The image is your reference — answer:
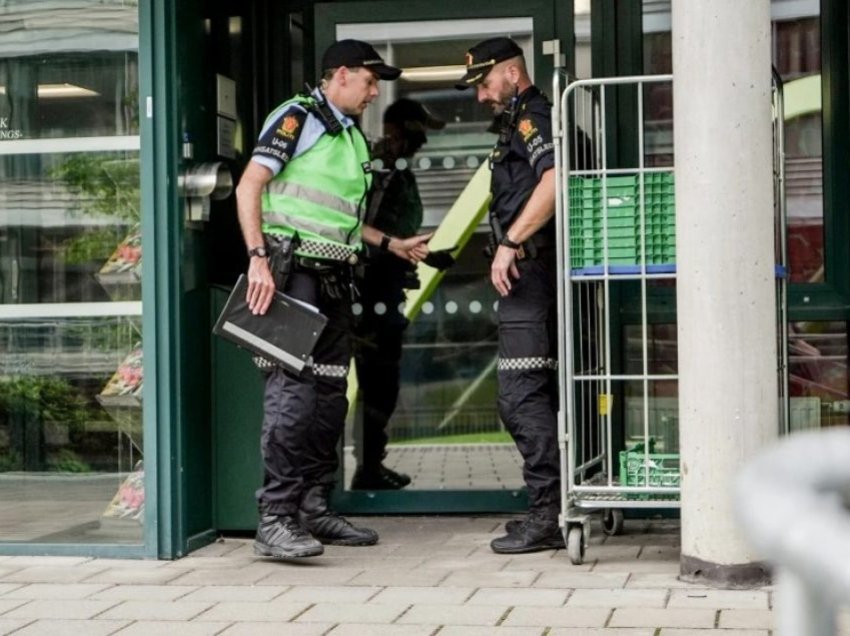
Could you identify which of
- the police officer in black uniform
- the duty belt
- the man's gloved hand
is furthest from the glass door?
the duty belt

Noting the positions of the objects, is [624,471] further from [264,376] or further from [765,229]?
[264,376]

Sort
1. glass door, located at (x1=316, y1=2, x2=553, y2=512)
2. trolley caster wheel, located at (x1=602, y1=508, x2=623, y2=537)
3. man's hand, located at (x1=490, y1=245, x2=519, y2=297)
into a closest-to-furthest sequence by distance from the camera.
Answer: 1. man's hand, located at (x1=490, y1=245, x2=519, y2=297)
2. trolley caster wheel, located at (x1=602, y1=508, x2=623, y2=537)
3. glass door, located at (x1=316, y1=2, x2=553, y2=512)

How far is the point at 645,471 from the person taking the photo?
499 centimetres

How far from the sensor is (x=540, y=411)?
17.2ft

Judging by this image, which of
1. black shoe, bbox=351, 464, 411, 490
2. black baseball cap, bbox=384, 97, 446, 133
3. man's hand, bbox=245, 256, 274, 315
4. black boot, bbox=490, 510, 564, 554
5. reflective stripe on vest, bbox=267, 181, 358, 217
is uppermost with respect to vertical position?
black baseball cap, bbox=384, 97, 446, 133

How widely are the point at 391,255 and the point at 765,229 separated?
220 centimetres

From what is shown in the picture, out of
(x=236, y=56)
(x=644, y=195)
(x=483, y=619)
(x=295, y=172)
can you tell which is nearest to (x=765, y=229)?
(x=644, y=195)

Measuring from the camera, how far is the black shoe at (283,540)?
509 centimetres

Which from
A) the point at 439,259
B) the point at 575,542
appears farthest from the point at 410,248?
the point at 575,542

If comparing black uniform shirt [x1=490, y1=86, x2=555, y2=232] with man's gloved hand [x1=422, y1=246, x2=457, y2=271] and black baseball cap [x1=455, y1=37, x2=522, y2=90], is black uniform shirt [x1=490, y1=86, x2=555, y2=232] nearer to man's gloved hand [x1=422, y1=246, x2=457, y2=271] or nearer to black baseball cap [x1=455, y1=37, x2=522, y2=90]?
black baseball cap [x1=455, y1=37, x2=522, y2=90]

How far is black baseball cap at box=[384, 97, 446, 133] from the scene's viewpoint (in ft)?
20.2

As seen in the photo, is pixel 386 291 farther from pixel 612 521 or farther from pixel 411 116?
pixel 612 521

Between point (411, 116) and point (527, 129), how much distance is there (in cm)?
109

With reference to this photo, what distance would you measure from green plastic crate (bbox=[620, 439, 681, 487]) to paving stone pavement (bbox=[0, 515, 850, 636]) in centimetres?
28
